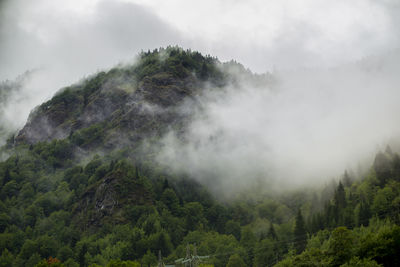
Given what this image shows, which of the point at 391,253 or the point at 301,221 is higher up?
the point at 301,221

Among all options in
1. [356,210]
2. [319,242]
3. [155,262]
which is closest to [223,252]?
[155,262]

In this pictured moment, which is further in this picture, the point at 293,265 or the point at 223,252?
A: the point at 223,252

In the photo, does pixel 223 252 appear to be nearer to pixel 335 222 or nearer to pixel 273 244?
pixel 273 244

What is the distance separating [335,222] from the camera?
18538 cm

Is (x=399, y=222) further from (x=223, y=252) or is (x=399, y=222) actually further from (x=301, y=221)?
(x=223, y=252)

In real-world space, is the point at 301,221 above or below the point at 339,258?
above

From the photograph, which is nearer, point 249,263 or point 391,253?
point 391,253

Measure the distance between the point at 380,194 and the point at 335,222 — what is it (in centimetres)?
2828

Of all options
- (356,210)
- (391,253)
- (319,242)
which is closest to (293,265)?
(391,253)

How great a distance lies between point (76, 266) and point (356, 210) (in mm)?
118177

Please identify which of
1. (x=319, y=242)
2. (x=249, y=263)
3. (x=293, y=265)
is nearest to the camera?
(x=293, y=265)

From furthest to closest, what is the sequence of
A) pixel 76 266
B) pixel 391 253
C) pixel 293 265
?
pixel 76 266 → pixel 293 265 → pixel 391 253

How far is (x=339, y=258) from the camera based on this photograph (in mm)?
125125

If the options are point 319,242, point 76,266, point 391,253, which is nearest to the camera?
point 391,253
